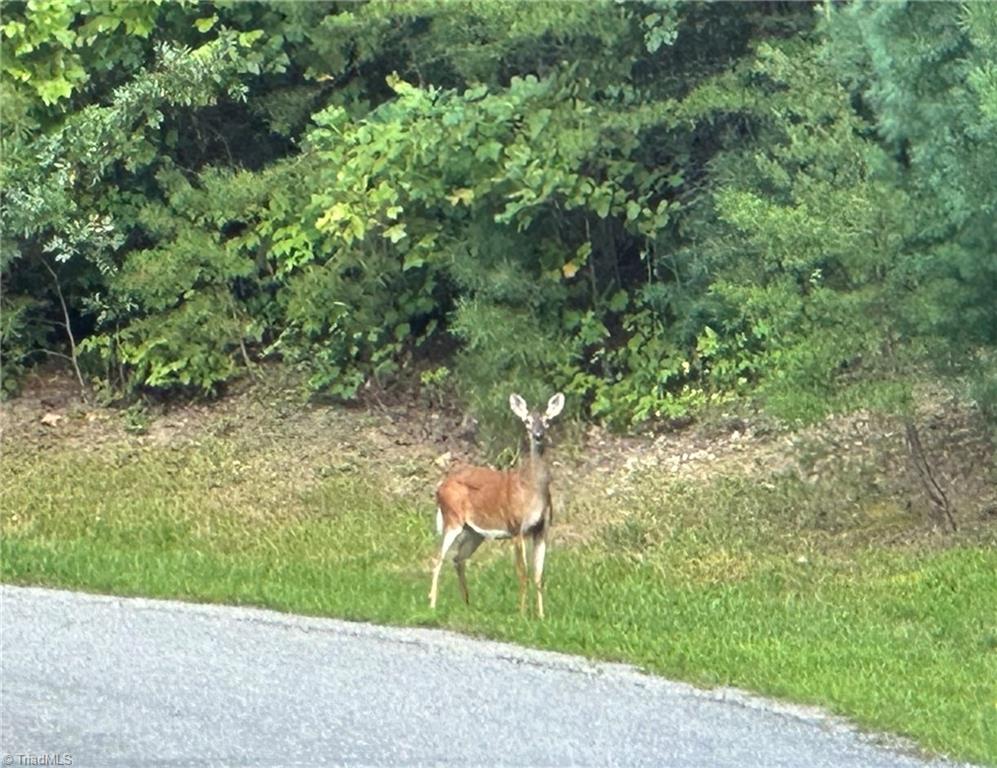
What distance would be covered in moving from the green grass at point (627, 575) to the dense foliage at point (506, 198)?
4.36 feet

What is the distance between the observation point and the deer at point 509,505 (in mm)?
13742

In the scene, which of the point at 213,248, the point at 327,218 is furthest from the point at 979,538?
the point at 213,248

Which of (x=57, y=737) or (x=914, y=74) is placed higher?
(x=914, y=74)

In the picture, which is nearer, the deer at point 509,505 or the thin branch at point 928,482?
the deer at point 509,505

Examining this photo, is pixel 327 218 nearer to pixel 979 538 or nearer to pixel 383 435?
pixel 383 435

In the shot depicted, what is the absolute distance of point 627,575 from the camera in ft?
51.2

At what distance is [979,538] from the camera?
15.9 meters

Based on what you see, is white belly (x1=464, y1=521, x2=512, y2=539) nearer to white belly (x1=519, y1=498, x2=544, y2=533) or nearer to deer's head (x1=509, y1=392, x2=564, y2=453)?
white belly (x1=519, y1=498, x2=544, y2=533)

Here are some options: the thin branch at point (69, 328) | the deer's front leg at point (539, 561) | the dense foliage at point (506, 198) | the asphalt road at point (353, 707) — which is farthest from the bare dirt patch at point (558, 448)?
the asphalt road at point (353, 707)

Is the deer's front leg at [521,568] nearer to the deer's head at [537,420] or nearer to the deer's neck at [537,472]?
the deer's neck at [537,472]

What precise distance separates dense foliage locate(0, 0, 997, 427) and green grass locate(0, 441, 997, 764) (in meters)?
1.33

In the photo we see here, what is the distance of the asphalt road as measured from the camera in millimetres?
9656

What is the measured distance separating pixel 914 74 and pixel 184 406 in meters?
9.57

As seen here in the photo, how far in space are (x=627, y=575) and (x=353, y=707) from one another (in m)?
5.18
